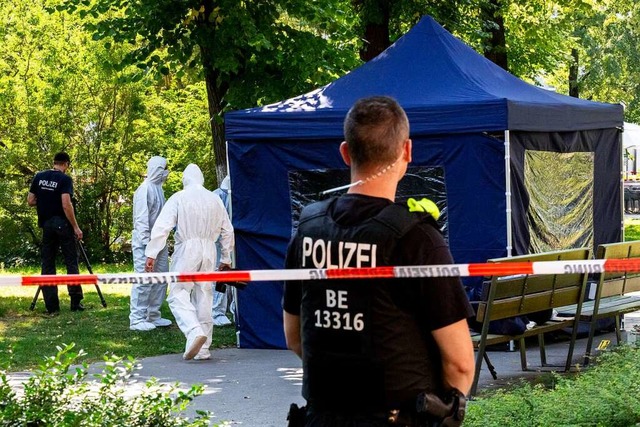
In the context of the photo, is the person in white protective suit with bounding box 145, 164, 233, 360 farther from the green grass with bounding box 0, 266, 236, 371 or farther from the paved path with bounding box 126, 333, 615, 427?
the green grass with bounding box 0, 266, 236, 371

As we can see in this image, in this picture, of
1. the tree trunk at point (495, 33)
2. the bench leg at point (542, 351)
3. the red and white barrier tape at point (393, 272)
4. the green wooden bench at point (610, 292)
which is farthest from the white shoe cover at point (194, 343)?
the tree trunk at point (495, 33)

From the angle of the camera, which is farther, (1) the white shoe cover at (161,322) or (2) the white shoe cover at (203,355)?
(1) the white shoe cover at (161,322)

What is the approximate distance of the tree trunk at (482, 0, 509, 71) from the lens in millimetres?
20859

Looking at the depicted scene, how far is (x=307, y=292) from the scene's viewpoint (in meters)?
3.76

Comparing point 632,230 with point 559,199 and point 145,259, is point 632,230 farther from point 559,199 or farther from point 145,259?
point 145,259

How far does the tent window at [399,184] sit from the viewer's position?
11.5m

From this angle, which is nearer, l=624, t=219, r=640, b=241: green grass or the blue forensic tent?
the blue forensic tent

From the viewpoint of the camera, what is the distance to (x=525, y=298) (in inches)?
365

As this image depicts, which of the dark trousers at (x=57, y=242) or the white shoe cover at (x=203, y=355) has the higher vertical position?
the dark trousers at (x=57, y=242)

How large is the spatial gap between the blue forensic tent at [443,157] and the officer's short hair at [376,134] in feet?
24.3

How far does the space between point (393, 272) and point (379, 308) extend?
0.12 meters

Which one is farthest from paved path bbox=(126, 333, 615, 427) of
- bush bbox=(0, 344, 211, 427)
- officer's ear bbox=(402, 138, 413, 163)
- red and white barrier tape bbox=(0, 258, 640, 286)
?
officer's ear bbox=(402, 138, 413, 163)

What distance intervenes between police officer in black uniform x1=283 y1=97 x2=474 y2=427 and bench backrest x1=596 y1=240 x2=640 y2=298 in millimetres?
6904

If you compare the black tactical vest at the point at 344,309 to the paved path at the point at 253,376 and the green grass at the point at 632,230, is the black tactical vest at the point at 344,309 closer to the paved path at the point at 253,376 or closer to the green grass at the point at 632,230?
the paved path at the point at 253,376
